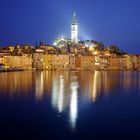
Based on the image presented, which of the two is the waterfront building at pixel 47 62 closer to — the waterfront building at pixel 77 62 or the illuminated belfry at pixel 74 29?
the waterfront building at pixel 77 62

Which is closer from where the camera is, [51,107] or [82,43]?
[51,107]

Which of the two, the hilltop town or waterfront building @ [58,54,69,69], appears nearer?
the hilltop town

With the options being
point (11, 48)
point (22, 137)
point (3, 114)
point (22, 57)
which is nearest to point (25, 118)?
point (3, 114)

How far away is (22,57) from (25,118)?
64.5 meters

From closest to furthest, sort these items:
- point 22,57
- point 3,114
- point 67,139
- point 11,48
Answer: point 67,139, point 3,114, point 22,57, point 11,48

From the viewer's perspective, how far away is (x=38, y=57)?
77.8m

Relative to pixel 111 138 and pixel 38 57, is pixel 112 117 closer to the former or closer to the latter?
pixel 111 138

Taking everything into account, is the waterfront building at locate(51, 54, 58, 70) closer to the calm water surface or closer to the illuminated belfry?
the illuminated belfry

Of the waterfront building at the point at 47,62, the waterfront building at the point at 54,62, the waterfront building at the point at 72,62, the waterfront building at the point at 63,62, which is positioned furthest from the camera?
the waterfront building at the point at 72,62

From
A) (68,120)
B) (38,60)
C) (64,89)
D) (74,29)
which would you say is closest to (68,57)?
(38,60)

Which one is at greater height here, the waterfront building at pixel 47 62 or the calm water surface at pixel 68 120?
the waterfront building at pixel 47 62

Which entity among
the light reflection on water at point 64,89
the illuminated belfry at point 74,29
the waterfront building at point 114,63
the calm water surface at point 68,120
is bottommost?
the calm water surface at point 68,120

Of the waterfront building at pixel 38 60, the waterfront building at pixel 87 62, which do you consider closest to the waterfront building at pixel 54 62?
the waterfront building at pixel 38 60

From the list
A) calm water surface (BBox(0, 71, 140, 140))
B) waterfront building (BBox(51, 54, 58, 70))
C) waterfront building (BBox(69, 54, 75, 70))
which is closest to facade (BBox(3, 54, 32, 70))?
waterfront building (BBox(51, 54, 58, 70))
